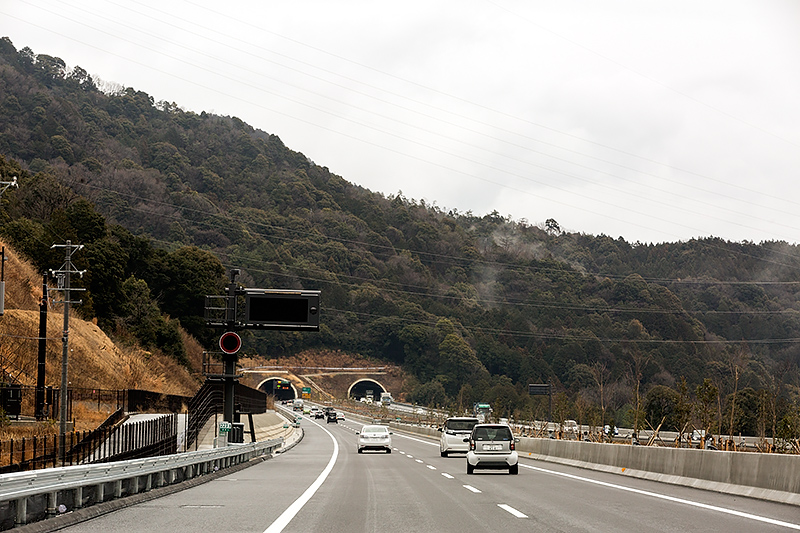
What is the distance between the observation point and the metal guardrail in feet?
40.1

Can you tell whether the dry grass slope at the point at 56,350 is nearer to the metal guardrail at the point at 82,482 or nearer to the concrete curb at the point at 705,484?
the metal guardrail at the point at 82,482

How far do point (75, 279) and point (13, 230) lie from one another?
308 inches

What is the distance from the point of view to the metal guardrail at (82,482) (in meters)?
12.2

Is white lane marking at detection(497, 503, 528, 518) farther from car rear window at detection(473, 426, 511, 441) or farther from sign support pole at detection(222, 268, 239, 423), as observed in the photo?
sign support pole at detection(222, 268, 239, 423)

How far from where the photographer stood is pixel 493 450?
90.1ft

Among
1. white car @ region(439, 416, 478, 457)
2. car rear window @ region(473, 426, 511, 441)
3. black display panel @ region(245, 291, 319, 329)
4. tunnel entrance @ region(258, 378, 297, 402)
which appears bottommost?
tunnel entrance @ region(258, 378, 297, 402)

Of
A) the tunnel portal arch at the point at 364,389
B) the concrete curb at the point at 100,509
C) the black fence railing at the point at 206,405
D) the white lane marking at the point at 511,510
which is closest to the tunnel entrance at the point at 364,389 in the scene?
the tunnel portal arch at the point at 364,389

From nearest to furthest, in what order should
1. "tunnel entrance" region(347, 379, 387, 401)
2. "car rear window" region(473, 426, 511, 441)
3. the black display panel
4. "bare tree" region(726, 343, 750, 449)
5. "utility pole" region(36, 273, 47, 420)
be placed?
1. "car rear window" region(473, 426, 511, 441)
2. the black display panel
3. "utility pole" region(36, 273, 47, 420)
4. "bare tree" region(726, 343, 750, 449)
5. "tunnel entrance" region(347, 379, 387, 401)

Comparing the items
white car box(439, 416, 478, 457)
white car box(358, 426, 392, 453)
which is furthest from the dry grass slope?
white car box(439, 416, 478, 457)

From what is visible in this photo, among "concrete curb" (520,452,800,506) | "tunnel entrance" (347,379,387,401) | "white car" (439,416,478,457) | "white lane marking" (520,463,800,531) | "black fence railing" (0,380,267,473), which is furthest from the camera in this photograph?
"tunnel entrance" (347,379,387,401)

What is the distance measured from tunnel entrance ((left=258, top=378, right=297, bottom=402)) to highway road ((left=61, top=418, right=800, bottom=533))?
133m

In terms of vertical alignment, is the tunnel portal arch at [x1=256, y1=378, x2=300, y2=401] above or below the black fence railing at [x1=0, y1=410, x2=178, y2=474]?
below

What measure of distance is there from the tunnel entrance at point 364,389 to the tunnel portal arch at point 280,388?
1491 centimetres

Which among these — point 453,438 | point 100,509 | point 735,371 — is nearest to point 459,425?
point 453,438
